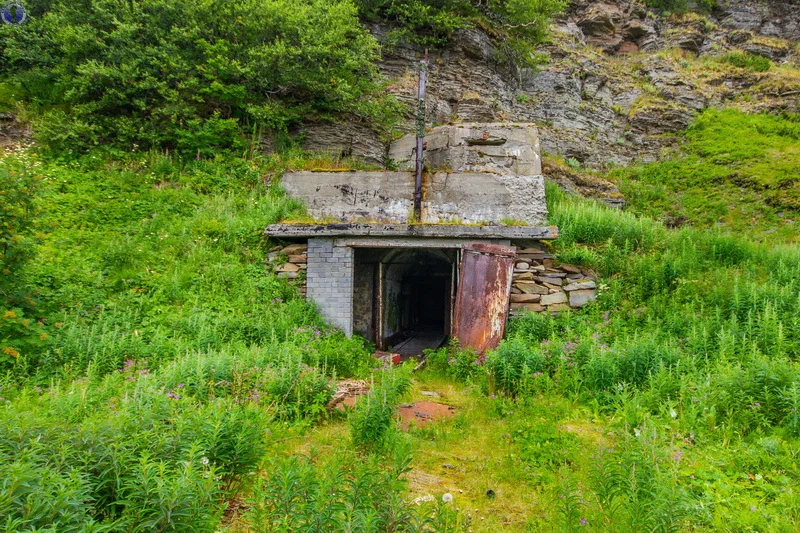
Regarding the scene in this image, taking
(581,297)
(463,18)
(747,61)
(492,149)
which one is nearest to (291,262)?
(581,297)

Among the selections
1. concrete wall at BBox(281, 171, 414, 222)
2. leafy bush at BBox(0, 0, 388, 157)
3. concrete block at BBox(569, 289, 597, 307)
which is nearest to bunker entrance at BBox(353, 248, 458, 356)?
concrete wall at BBox(281, 171, 414, 222)

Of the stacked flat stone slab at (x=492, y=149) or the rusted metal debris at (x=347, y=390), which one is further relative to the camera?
the stacked flat stone slab at (x=492, y=149)

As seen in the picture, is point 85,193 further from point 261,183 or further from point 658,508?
point 658,508

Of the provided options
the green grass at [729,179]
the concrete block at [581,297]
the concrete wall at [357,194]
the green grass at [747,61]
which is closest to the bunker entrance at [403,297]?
the concrete wall at [357,194]

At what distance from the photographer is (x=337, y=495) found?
246cm

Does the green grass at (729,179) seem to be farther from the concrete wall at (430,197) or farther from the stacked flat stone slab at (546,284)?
the stacked flat stone slab at (546,284)

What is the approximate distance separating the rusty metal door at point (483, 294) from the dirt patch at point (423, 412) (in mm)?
2286

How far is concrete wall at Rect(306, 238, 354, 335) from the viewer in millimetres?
8266

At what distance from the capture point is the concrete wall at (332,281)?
827 centimetres

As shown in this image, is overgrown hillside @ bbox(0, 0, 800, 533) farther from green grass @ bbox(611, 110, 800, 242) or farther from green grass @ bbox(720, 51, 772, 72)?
green grass @ bbox(720, 51, 772, 72)

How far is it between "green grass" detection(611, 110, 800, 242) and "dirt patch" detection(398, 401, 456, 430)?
11.4 meters

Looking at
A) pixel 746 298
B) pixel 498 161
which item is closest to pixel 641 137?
pixel 498 161

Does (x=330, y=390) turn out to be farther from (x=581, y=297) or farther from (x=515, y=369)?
(x=581, y=297)

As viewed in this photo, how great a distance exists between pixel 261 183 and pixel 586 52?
16.2m
